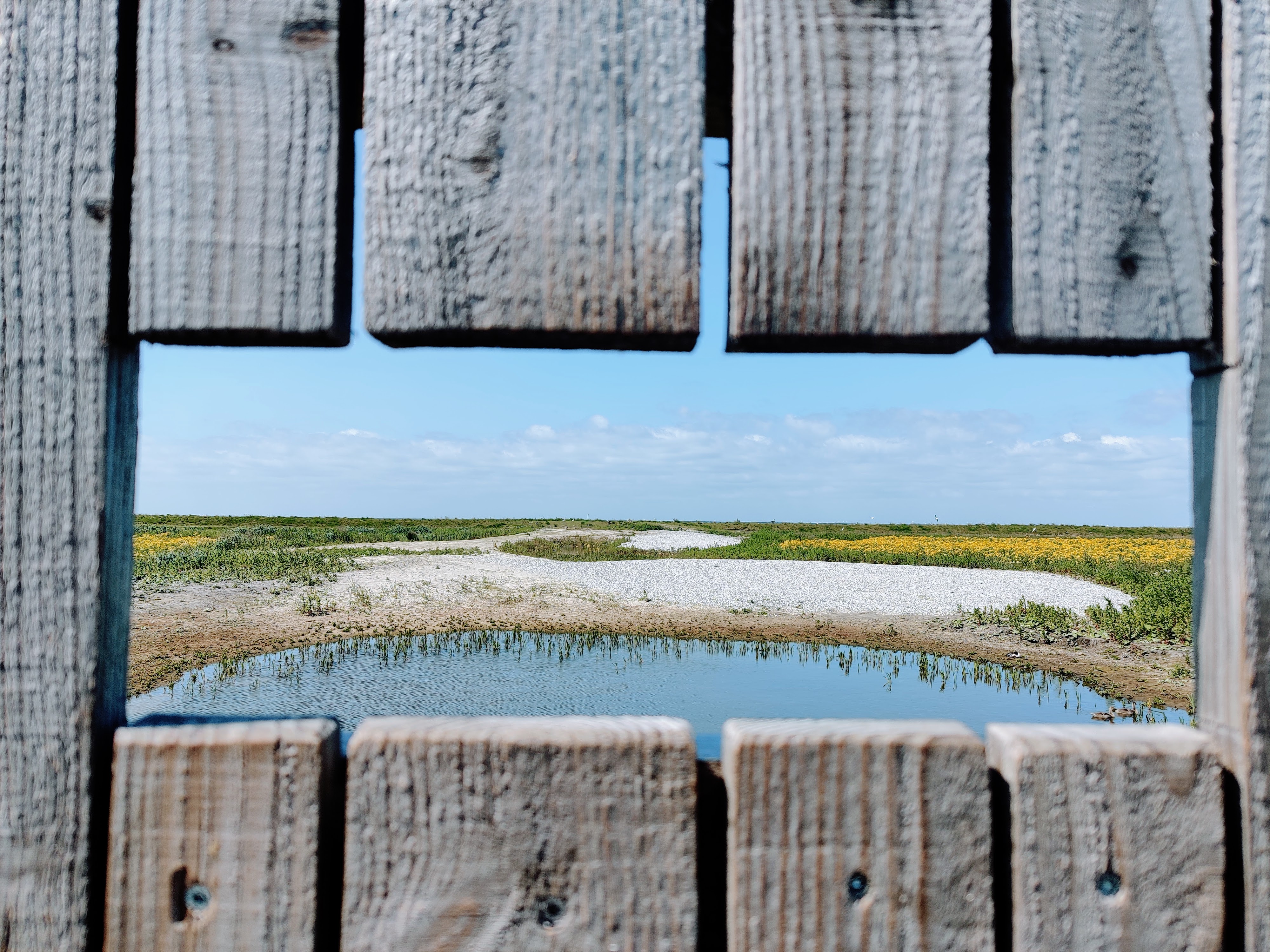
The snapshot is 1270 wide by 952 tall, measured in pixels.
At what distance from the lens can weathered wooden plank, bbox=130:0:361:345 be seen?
970 mm

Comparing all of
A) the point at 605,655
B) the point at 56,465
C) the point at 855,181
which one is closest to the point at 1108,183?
the point at 855,181

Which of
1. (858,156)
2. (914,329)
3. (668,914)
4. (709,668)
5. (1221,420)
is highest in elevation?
(858,156)

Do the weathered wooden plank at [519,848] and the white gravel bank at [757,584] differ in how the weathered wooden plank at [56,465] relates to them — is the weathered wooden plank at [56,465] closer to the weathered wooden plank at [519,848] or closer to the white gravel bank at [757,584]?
the weathered wooden plank at [519,848]

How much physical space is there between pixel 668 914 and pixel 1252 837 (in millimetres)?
746

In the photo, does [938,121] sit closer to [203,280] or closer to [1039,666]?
[203,280]

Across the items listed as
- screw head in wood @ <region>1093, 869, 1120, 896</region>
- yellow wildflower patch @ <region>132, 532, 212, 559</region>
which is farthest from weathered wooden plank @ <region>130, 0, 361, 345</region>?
yellow wildflower patch @ <region>132, 532, 212, 559</region>

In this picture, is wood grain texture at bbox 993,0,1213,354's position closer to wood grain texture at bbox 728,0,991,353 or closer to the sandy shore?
wood grain texture at bbox 728,0,991,353

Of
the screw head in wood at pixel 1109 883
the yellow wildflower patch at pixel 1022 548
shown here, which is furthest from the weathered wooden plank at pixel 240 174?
the yellow wildflower patch at pixel 1022 548

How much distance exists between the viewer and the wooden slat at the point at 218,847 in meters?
0.95

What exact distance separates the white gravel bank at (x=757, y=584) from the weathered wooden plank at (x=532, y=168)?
20751 mm

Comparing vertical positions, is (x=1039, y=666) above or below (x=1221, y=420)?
below

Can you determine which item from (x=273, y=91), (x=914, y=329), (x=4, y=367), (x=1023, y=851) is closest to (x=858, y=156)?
(x=914, y=329)

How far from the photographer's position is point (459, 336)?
981 mm

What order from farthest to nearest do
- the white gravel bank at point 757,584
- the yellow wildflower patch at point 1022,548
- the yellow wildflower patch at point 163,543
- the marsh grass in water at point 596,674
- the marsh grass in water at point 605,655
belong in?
the yellow wildflower patch at point 163,543, the yellow wildflower patch at point 1022,548, the white gravel bank at point 757,584, the marsh grass in water at point 605,655, the marsh grass in water at point 596,674
